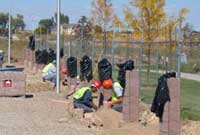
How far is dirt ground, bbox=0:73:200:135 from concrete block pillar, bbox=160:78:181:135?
1.32 m

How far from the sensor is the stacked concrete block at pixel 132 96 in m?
15.5

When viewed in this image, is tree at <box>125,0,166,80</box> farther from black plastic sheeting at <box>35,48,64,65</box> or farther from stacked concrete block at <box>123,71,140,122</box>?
stacked concrete block at <box>123,71,140,122</box>

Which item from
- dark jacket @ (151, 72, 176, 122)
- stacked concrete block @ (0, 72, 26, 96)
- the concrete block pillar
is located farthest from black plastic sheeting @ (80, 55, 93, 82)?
the concrete block pillar

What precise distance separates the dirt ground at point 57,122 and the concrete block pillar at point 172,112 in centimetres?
132

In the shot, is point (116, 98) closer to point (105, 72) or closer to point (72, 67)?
point (105, 72)

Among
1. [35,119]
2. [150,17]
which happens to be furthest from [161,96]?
[150,17]

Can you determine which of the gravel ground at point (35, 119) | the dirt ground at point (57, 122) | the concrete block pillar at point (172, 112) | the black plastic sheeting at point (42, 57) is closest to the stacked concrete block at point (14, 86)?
the gravel ground at point (35, 119)

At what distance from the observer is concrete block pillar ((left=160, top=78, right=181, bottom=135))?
11.6 m

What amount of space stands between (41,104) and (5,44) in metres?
59.4

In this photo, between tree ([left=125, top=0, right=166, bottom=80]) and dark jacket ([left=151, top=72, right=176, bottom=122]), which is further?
tree ([left=125, top=0, right=166, bottom=80])

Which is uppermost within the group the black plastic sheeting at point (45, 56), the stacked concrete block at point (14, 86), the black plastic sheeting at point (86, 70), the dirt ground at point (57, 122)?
the black plastic sheeting at point (45, 56)

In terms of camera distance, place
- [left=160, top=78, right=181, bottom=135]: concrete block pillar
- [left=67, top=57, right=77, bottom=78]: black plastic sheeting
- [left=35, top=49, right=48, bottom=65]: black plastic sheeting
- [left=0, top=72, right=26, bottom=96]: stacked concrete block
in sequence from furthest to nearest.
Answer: [left=35, top=49, right=48, bottom=65]: black plastic sheeting
[left=67, top=57, right=77, bottom=78]: black plastic sheeting
[left=0, top=72, right=26, bottom=96]: stacked concrete block
[left=160, top=78, right=181, bottom=135]: concrete block pillar

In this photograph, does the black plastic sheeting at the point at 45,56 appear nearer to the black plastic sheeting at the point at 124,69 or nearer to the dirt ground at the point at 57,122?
the dirt ground at the point at 57,122

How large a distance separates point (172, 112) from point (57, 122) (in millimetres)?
4631
